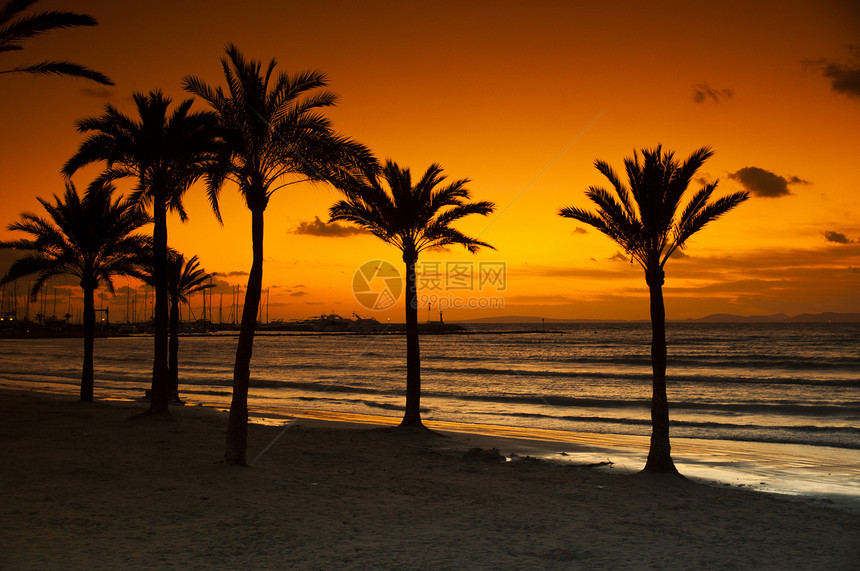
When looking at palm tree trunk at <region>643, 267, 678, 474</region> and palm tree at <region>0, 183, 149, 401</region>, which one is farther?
palm tree at <region>0, 183, 149, 401</region>

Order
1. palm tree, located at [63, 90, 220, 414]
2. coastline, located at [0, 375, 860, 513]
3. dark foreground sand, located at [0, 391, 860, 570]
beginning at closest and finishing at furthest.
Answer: dark foreground sand, located at [0, 391, 860, 570] < coastline, located at [0, 375, 860, 513] < palm tree, located at [63, 90, 220, 414]

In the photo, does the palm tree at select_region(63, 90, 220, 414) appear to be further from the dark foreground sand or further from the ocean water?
the ocean water

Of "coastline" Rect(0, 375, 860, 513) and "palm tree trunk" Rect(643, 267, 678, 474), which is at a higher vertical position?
"palm tree trunk" Rect(643, 267, 678, 474)

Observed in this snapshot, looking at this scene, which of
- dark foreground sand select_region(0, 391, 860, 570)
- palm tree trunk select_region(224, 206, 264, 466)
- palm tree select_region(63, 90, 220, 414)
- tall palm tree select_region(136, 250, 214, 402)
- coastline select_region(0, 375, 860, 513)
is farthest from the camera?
tall palm tree select_region(136, 250, 214, 402)

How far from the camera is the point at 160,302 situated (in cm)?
1633

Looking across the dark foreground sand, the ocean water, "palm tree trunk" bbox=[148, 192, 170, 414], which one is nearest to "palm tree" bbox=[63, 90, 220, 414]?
"palm tree trunk" bbox=[148, 192, 170, 414]

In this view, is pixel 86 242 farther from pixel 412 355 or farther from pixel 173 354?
pixel 412 355

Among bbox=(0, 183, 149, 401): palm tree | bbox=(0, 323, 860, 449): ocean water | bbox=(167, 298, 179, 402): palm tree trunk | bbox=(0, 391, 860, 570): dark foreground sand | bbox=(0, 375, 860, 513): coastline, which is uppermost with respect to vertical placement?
bbox=(0, 183, 149, 401): palm tree

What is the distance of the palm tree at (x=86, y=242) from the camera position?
19.1m

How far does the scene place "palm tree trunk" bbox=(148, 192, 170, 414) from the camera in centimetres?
1564

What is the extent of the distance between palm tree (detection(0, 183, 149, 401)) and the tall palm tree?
3.38ft

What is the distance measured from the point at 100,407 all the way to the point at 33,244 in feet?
18.6

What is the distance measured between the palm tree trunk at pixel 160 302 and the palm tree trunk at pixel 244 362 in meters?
5.29

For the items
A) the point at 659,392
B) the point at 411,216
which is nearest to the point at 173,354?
the point at 411,216
